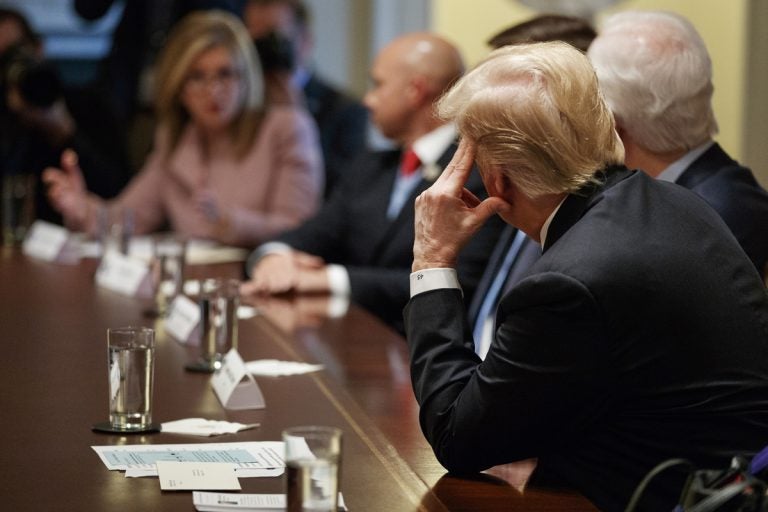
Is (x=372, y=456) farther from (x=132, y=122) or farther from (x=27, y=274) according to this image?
(x=132, y=122)

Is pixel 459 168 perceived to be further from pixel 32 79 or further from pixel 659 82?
pixel 32 79

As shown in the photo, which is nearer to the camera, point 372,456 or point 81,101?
point 372,456

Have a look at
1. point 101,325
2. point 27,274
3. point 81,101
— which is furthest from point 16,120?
point 101,325

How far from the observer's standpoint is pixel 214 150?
16.0 feet

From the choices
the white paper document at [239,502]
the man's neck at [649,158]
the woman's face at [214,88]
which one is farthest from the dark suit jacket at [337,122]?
the white paper document at [239,502]

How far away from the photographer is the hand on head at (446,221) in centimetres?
187

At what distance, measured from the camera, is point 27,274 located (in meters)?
3.55

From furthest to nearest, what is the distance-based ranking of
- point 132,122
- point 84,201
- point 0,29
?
1. point 132,122
2. point 0,29
3. point 84,201

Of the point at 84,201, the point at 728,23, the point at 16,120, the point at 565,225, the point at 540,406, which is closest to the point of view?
the point at 540,406

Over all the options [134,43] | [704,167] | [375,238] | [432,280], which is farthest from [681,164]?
[134,43]

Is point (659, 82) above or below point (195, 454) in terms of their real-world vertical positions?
above

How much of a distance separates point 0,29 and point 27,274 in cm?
246

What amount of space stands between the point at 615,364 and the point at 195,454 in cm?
54

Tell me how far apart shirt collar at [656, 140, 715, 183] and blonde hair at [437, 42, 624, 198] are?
737 millimetres
